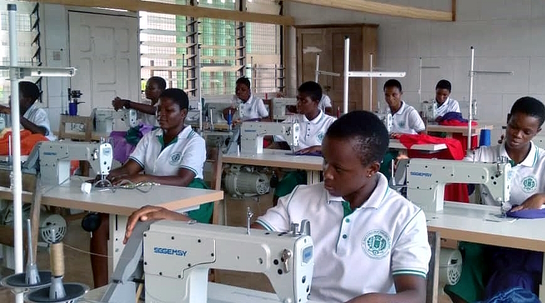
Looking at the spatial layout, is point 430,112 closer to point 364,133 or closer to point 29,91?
point 29,91

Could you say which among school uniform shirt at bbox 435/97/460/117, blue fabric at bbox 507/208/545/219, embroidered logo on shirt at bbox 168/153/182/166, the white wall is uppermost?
the white wall

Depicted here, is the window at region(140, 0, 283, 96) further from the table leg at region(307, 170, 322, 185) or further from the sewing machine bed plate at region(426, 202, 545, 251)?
the sewing machine bed plate at region(426, 202, 545, 251)

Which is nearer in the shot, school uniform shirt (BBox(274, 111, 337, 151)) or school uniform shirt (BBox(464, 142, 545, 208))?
school uniform shirt (BBox(464, 142, 545, 208))

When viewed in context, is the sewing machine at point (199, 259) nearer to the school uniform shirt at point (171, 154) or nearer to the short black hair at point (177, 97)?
the school uniform shirt at point (171, 154)

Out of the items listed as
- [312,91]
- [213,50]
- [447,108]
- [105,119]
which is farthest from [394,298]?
[213,50]

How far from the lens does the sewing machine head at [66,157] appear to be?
11.1ft

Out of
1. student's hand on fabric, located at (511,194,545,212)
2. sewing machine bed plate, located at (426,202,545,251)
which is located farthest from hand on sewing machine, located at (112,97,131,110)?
student's hand on fabric, located at (511,194,545,212)

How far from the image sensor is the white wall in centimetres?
860

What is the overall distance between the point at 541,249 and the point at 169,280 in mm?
1479

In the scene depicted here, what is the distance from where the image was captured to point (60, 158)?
353cm

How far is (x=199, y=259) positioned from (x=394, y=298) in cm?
51

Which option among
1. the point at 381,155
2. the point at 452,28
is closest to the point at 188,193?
the point at 381,155

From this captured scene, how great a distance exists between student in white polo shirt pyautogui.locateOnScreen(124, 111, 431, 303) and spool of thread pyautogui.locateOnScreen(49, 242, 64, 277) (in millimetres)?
417

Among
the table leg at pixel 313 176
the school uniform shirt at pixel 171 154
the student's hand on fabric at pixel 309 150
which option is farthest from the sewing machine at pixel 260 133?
the school uniform shirt at pixel 171 154
